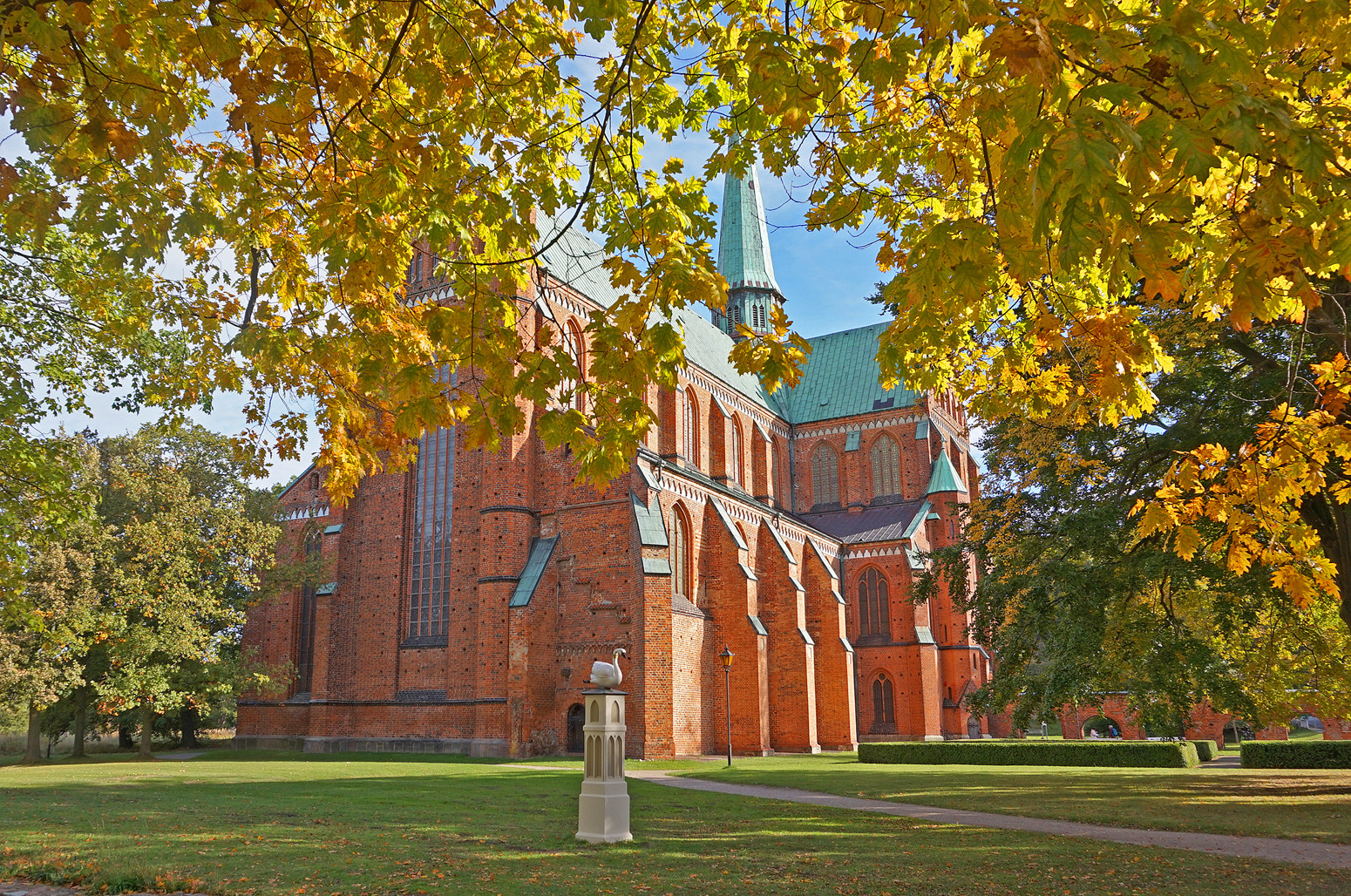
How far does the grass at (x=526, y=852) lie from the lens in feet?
25.7

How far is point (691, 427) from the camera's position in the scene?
3653 cm

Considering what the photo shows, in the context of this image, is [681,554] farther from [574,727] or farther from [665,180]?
[665,180]

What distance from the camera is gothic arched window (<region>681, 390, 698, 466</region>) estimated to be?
3597 cm

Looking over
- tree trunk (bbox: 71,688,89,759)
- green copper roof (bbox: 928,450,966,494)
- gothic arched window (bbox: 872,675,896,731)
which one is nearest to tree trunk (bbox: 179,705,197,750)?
tree trunk (bbox: 71,688,89,759)

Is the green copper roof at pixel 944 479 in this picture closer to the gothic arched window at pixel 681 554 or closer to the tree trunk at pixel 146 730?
the gothic arched window at pixel 681 554

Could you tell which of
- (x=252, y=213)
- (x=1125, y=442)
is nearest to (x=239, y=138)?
(x=252, y=213)

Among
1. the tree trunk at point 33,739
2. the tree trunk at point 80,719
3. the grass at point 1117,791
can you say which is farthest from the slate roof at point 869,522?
the tree trunk at point 33,739

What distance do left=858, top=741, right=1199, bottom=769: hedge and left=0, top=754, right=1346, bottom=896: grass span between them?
14.2 meters

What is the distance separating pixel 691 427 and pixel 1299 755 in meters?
22.4

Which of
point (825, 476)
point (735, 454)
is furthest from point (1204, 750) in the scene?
point (735, 454)

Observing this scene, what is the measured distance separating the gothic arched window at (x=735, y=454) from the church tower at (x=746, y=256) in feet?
26.7

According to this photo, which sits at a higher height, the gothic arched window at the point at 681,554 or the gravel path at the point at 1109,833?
the gothic arched window at the point at 681,554

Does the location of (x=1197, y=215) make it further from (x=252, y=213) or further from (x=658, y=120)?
(x=252, y=213)

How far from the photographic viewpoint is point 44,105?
194 inches
